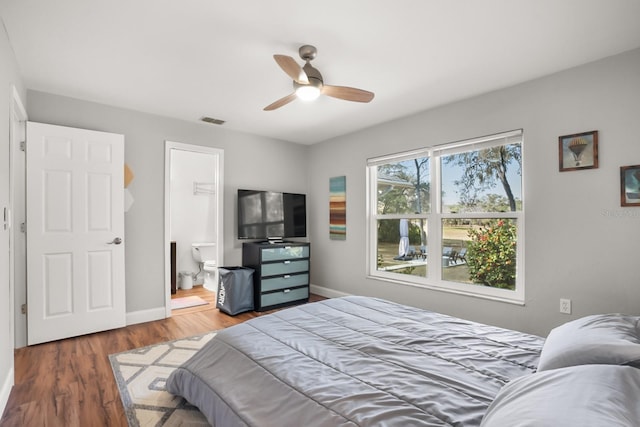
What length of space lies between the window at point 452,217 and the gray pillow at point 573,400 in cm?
233

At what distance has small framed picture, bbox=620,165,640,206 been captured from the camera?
2.38m

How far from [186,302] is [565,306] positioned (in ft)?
14.3

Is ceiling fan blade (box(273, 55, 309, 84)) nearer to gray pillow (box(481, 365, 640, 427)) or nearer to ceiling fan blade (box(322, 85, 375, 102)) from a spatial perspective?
ceiling fan blade (box(322, 85, 375, 102))

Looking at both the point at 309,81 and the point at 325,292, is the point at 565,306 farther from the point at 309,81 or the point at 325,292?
the point at 325,292

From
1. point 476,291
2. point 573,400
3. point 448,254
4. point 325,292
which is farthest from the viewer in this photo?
point 325,292

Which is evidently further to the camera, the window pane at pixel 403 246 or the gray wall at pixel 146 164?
the window pane at pixel 403 246

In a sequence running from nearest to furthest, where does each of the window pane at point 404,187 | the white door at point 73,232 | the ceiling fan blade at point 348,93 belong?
the ceiling fan blade at point 348,93, the white door at point 73,232, the window pane at point 404,187

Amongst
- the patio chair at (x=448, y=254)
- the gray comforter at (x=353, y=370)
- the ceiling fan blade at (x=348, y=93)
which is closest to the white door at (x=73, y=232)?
the gray comforter at (x=353, y=370)

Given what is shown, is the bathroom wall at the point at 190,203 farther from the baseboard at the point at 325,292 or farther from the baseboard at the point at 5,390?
the baseboard at the point at 5,390

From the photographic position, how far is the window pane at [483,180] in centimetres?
313

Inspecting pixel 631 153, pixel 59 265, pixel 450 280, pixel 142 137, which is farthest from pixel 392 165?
pixel 59 265

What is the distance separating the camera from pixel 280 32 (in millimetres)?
2203

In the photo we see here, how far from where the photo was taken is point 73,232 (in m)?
3.22

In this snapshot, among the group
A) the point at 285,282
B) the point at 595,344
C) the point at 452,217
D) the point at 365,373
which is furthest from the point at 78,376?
the point at 452,217
